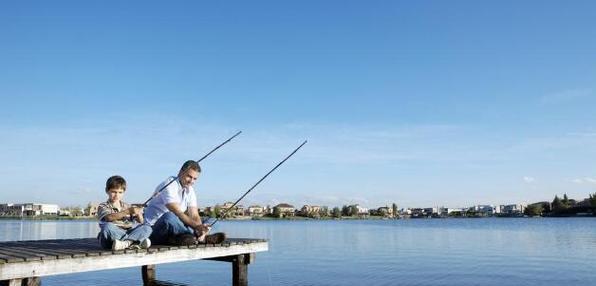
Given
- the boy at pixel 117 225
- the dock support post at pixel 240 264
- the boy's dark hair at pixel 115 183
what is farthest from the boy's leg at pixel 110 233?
the dock support post at pixel 240 264

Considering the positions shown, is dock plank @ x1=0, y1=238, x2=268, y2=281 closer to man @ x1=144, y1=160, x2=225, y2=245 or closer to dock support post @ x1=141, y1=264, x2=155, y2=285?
man @ x1=144, y1=160, x2=225, y2=245

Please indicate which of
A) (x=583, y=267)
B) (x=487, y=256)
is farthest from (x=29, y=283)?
(x=487, y=256)

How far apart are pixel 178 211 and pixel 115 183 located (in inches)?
47.0

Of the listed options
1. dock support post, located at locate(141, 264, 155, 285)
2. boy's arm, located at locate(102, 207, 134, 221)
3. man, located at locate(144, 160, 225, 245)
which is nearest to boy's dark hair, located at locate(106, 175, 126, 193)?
boy's arm, located at locate(102, 207, 134, 221)

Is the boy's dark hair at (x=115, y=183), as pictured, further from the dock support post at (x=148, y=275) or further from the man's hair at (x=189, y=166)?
the dock support post at (x=148, y=275)

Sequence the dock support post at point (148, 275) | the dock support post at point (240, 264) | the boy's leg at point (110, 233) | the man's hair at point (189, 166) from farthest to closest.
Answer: the dock support post at point (148, 275) → the dock support post at point (240, 264) → the man's hair at point (189, 166) → the boy's leg at point (110, 233)

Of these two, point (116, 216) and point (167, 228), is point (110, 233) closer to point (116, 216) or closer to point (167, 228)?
point (116, 216)

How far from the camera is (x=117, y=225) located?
8953 millimetres

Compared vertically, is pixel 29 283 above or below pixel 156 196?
below

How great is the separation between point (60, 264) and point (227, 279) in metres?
16.6

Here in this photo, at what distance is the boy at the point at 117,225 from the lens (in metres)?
8.80

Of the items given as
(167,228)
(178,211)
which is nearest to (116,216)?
(178,211)

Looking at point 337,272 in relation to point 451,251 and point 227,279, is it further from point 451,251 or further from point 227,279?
point 451,251

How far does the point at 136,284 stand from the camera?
874 inches
